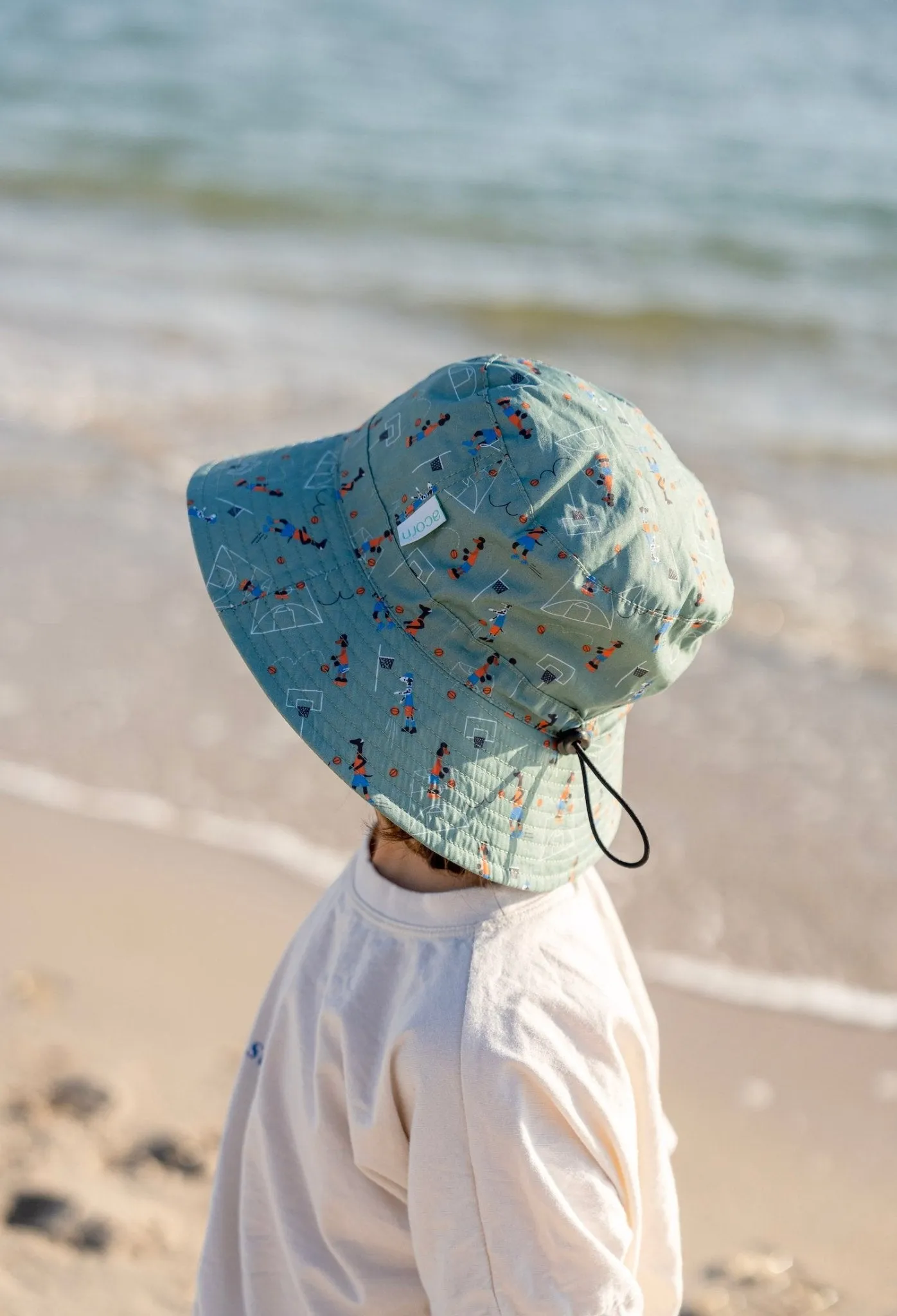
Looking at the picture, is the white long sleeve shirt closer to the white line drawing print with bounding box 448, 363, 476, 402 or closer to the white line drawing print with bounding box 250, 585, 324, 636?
the white line drawing print with bounding box 250, 585, 324, 636

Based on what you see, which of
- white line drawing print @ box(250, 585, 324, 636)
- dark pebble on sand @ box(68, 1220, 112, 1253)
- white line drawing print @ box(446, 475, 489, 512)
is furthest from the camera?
dark pebble on sand @ box(68, 1220, 112, 1253)

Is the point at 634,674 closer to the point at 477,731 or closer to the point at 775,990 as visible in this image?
the point at 477,731

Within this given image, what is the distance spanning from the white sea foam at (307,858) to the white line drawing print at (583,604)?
5.66 ft

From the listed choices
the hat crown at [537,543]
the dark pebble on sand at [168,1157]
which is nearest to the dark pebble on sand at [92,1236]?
the dark pebble on sand at [168,1157]

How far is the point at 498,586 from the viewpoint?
1233 millimetres

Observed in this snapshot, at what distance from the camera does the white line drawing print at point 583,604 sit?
122cm

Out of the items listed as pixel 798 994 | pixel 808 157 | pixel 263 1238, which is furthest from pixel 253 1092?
pixel 808 157

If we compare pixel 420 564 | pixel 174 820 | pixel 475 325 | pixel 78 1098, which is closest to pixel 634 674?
pixel 420 564

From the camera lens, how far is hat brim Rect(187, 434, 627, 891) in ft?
4.16

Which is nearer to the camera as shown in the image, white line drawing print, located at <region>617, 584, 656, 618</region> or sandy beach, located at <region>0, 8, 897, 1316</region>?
white line drawing print, located at <region>617, 584, 656, 618</region>

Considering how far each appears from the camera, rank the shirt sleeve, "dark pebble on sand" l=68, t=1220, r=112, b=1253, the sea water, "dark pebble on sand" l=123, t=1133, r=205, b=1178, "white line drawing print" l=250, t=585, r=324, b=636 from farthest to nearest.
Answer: the sea water
"dark pebble on sand" l=123, t=1133, r=205, b=1178
"dark pebble on sand" l=68, t=1220, r=112, b=1253
"white line drawing print" l=250, t=585, r=324, b=636
the shirt sleeve

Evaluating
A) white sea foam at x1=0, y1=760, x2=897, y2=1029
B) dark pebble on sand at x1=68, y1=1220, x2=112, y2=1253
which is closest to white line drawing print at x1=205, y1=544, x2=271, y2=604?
dark pebble on sand at x1=68, y1=1220, x2=112, y2=1253

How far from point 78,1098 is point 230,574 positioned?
1420 mm

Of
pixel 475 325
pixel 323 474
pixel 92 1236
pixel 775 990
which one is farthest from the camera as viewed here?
pixel 475 325
